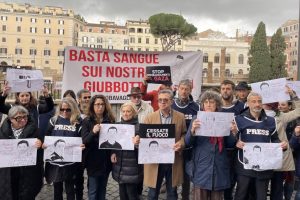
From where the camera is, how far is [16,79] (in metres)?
5.91

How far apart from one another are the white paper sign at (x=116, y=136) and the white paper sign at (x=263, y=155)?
4.81 feet

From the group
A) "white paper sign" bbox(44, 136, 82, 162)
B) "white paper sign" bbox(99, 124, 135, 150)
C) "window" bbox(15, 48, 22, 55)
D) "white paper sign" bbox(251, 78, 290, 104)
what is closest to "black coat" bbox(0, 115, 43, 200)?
"white paper sign" bbox(44, 136, 82, 162)

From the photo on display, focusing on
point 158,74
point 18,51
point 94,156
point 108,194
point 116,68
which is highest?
point 18,51

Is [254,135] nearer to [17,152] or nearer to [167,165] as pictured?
[167,165]

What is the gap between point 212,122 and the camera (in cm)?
462

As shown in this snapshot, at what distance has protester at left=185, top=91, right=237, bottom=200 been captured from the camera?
475 cm

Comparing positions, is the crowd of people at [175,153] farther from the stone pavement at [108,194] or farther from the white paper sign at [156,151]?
the stone pavement at [108,194]

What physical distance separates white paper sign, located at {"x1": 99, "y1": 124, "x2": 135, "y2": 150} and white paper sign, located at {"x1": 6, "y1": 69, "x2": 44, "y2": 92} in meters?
1.71

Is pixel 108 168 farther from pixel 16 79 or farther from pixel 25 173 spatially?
pixel 16 79

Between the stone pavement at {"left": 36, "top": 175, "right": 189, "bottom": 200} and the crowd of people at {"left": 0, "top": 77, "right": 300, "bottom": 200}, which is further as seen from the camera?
the stone pavement at {"left": 36, "top": 175, "right": 189, "bottom": 200}

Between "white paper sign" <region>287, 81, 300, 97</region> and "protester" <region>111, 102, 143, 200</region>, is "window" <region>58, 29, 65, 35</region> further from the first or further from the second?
"protester" <region>111, 102, 143, 200</region>

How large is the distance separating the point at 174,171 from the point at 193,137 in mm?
659

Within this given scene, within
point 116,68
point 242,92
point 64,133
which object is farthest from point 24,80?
point 242,92

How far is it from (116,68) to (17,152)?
150 inches
